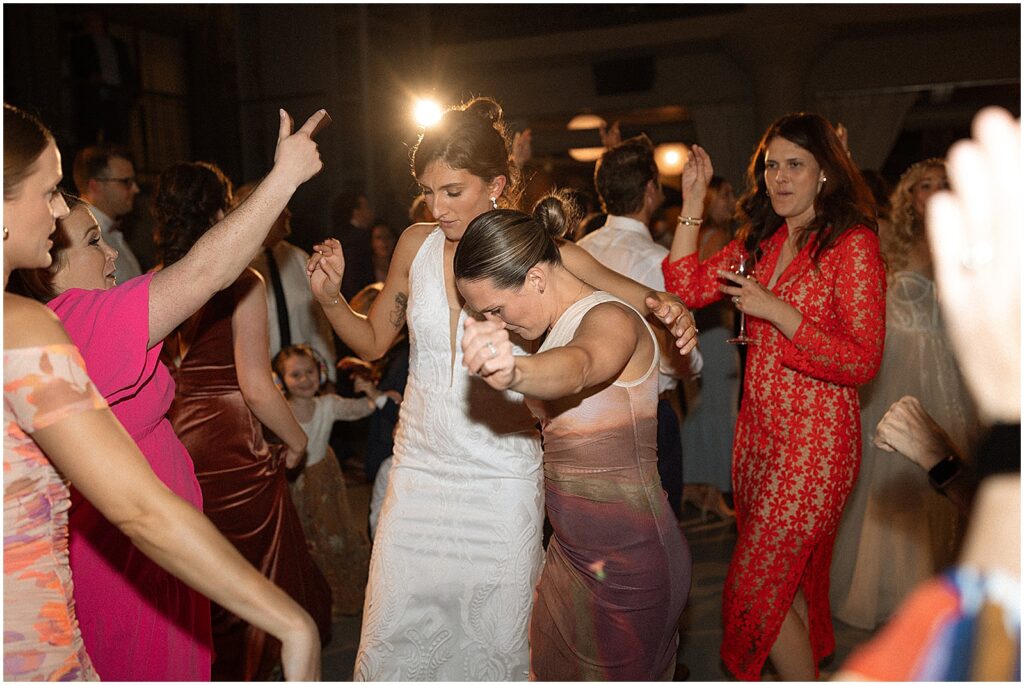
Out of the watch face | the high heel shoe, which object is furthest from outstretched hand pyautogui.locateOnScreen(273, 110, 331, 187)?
the high heel shoe

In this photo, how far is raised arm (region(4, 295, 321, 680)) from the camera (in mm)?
1210

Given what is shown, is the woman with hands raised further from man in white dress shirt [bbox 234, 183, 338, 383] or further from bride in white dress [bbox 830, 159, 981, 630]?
man in white dress shirt [bbox 234, 183, 338, 383]

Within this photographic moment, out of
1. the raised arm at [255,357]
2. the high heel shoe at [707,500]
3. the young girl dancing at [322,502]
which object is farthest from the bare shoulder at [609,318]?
the high heel shoe at [707,500]

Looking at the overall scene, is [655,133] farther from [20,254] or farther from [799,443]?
[20,254]

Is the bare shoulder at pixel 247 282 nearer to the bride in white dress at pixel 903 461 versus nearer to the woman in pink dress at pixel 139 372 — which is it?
the woman in pink dress at pixel 139 372

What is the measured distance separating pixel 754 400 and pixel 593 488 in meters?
0.95

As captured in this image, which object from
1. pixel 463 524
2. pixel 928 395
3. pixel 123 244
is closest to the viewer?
Result: pixel 463 524

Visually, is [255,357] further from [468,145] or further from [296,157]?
[296,157]

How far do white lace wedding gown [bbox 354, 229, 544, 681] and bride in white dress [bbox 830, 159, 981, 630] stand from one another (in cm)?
190

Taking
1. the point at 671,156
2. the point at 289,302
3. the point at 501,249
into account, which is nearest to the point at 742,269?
the point at 501,249

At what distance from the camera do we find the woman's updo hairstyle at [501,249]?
5.94 feet

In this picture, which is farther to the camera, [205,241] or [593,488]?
[593,488]

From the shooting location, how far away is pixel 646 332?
1.92m

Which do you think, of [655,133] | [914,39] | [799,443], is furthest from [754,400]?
[655,133]
